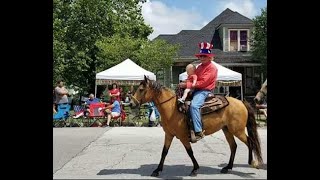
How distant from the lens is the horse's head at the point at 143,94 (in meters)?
7.61

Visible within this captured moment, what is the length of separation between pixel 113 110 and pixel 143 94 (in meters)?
10.4

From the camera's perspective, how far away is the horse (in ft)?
24.8

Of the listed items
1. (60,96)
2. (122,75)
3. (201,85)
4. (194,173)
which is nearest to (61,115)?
(60,96)

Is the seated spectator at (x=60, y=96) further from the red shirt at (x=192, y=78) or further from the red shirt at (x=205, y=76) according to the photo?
the red shirt at (x=205, y=76)

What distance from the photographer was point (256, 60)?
33.2 m

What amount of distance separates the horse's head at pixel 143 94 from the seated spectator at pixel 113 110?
10109mm

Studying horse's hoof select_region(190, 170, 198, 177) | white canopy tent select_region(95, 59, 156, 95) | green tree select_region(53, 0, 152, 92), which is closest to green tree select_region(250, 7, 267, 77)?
green tree select_region(53, 0, 152, 92)

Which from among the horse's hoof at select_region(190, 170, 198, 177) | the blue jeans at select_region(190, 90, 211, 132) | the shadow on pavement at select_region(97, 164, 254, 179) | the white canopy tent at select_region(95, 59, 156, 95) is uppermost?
the white canopy tent at select_region(95, 59, 156, 95)

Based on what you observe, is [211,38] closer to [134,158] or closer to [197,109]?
[134,158]

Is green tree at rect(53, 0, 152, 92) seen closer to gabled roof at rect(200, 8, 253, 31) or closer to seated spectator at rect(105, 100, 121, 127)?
gabled roof at rect(200, 8, 253, 31)

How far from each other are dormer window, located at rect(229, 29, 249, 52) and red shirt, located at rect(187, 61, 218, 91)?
92.3ft
